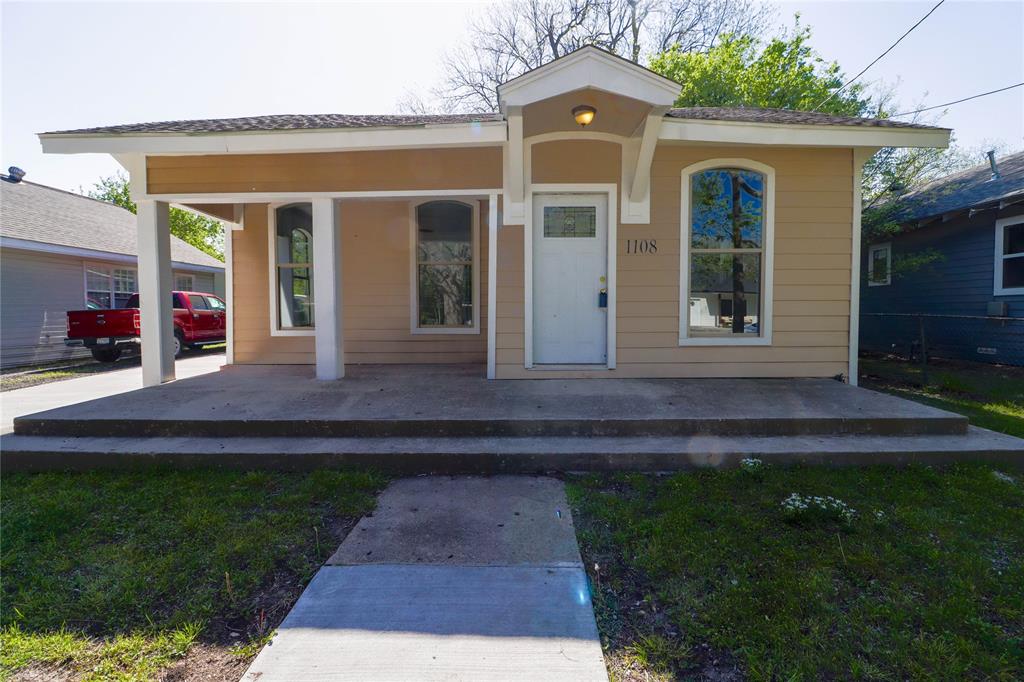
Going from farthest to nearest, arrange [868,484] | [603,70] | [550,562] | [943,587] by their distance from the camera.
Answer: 1. [603,70]
2. [868,484]
3. [550,562]
4. [943,587]

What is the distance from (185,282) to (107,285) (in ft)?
11.1

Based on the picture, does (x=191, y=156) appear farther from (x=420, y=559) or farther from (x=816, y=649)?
(x=816, y=649)

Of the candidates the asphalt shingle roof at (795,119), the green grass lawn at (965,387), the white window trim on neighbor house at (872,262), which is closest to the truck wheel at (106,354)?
the asphalt shingle roof at (795,119)

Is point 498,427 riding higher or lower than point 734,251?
lower

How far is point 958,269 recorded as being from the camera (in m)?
10.2

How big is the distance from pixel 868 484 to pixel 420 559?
3.10 meters

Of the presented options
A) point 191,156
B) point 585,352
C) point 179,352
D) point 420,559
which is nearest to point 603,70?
point 585,352

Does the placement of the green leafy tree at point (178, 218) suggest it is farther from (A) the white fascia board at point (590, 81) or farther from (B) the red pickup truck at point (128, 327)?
(A) the white fascia board at point (590, 81)

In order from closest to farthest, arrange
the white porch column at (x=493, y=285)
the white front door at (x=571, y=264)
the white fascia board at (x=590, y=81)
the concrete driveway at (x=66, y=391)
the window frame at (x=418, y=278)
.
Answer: the white fascia board at (x=590, y=81) → the concrete driveway at (x=66, y=391) → the white porch column at (x=493, y=285) → the white front door at (x=571, y=264) → the window frame at (x=418, y=278)

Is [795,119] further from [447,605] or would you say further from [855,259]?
[447,605]

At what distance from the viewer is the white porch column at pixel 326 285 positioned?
586cm

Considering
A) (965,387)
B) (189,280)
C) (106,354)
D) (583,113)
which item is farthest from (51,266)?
(965,387)

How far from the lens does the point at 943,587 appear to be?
88.9 inches

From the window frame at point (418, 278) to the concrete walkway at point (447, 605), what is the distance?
431 cm
